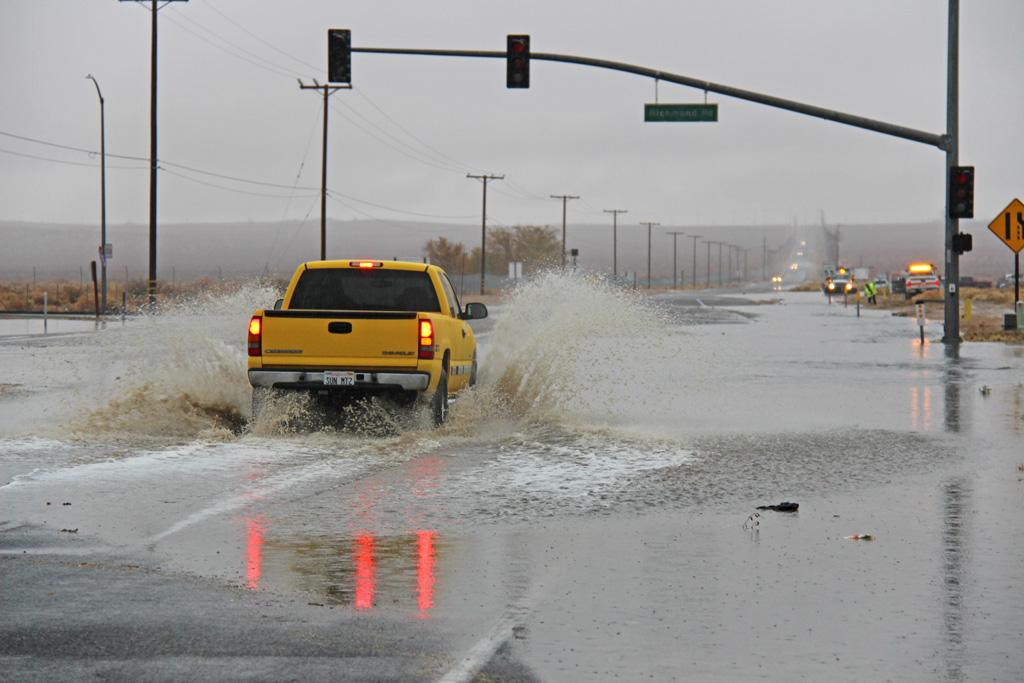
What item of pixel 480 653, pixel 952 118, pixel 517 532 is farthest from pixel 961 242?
pixel 480 653

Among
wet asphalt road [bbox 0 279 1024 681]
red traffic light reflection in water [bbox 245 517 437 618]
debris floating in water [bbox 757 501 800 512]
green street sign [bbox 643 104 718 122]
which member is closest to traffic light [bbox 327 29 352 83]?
green street sign [bbox 643 104 718 122]

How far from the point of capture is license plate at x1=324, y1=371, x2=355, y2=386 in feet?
50.3

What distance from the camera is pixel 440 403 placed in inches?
640

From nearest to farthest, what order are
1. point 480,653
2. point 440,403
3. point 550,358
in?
point 480,653 < point 440,403 < point 550,358

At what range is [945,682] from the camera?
20.6ft

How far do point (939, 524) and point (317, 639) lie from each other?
5.31 m

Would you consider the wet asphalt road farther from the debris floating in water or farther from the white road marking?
the debris floating in water

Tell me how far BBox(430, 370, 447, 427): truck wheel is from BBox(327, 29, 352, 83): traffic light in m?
15.7

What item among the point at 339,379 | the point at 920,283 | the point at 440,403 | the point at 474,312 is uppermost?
the point at 920,283

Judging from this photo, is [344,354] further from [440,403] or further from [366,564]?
[366,564]

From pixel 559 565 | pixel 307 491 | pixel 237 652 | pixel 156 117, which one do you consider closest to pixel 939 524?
pixel 559 565

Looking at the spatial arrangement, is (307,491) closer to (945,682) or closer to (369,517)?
(369,517)

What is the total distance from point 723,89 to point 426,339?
18.7 m

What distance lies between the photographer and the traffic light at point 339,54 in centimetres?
3073
